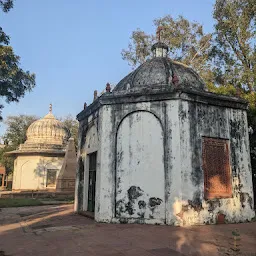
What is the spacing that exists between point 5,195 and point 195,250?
20.1 meters

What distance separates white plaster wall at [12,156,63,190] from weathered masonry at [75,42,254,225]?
21.6 meters

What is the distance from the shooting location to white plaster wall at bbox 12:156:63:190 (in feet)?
97.0

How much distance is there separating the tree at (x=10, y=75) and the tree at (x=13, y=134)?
25.6 meters

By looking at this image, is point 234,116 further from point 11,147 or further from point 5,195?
point 11,147

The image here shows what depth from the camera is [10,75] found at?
1366cm

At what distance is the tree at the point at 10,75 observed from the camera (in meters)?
12.8

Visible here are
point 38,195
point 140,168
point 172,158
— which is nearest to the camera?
point 172,158

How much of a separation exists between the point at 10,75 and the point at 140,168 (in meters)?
8.60

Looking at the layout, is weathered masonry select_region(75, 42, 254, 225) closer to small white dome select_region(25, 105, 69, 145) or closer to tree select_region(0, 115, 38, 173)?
small white dome select_region(25, 105, 69, 145)

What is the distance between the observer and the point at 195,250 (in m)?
5.42

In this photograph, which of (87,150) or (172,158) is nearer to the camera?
(172,158)

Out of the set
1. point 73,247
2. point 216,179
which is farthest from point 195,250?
point 216,179

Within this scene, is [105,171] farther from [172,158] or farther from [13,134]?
[13,134]

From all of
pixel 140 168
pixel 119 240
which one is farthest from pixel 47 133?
pixel 119 240
